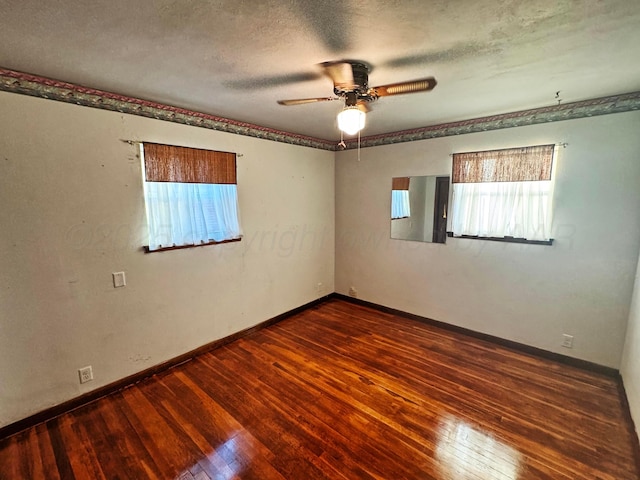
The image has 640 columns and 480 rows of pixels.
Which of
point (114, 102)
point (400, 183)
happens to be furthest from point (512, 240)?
point (114, 102)

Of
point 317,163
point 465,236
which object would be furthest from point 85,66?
point 465,236

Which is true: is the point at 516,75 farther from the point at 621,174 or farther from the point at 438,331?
the point at 438,331

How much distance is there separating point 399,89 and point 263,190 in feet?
7.32

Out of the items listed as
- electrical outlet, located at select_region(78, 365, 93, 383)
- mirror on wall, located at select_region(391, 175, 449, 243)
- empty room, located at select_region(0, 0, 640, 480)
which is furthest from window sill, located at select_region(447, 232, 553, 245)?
electrical outlet, located at select_region(78, 365, 93, 383)

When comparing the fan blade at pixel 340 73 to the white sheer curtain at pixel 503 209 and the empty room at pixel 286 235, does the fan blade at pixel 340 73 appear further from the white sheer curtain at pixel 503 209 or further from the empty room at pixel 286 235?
the white sheer curtain at pixel 503 209

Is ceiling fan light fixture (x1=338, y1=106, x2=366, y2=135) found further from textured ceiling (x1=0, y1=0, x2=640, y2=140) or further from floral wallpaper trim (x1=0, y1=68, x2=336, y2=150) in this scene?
floral wallpaper trim (x1=0, y1=68, x2=336, y2=150)

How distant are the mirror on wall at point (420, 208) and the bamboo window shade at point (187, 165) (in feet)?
7.23

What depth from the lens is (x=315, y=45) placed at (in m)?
1.55

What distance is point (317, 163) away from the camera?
14.2ft

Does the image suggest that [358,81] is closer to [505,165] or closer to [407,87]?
[407,87]

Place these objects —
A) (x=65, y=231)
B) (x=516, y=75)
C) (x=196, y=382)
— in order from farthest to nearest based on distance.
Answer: (x=196, y=382) → (x=65, y=231) → (x=516, y=75)

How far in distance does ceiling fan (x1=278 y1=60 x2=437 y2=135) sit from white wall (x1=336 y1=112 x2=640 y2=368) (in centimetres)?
193

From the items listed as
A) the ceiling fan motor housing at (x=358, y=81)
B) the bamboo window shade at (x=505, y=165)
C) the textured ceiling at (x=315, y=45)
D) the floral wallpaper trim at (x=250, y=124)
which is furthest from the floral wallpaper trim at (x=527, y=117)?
the ceiling fan motor housing at (x=358, y=81)

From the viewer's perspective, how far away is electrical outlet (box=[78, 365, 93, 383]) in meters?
2.35
